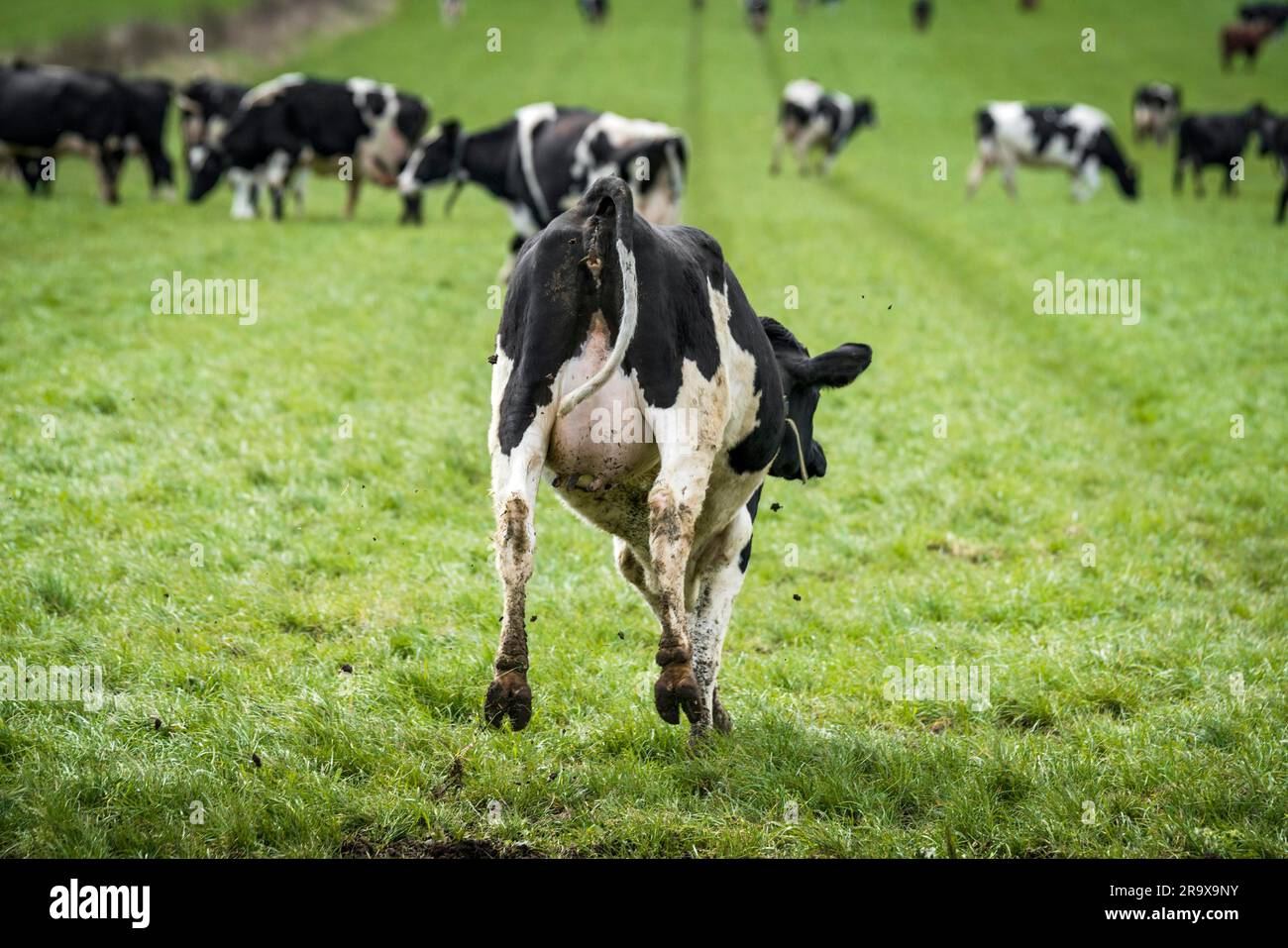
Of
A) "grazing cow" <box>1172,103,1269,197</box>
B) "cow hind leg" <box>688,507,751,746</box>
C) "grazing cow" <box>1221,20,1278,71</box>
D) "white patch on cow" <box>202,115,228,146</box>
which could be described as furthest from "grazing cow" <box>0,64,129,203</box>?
"grazing cow" <box>1221,20,1278,71</box>

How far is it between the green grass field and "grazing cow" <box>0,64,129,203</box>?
145 inches

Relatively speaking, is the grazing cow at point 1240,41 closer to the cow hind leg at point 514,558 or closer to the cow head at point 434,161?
the cow head at point 434,161

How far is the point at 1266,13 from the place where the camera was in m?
55.4

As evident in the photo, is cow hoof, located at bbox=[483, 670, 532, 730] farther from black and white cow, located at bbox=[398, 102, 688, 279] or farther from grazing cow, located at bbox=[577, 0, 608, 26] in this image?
grazing cow, located at bbox=[577, 0, 608, 26]

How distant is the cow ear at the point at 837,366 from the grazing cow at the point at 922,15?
5473 cm

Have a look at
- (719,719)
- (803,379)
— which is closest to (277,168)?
(803,379)

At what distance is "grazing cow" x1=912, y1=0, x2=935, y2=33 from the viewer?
5572cm

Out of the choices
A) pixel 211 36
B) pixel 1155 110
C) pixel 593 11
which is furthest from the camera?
pixel 593 11

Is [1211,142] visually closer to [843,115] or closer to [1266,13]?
[843,115]

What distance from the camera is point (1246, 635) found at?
23.9 ft

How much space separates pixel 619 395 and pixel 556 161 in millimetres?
14561
